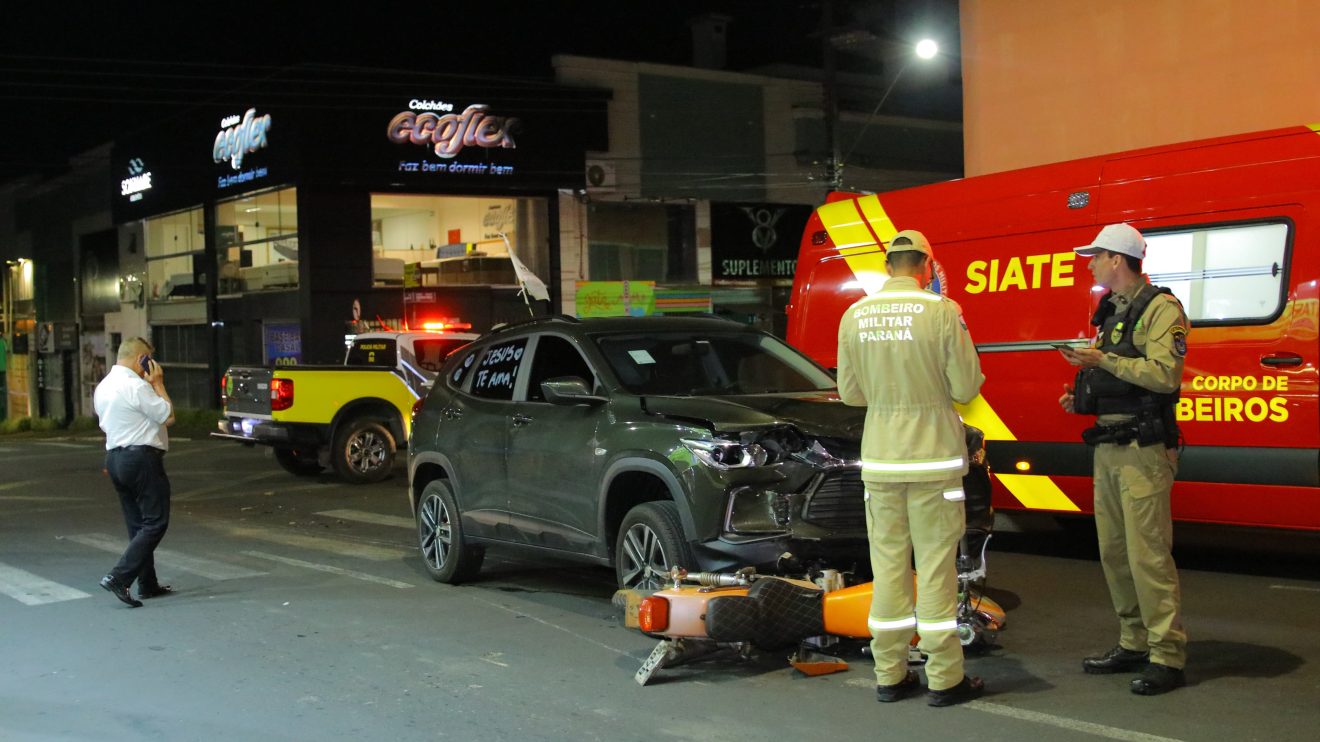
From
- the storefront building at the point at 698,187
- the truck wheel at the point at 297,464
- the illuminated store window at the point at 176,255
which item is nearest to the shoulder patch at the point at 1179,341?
the truck wheel at the point at 297,464

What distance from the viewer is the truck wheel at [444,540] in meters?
9.06

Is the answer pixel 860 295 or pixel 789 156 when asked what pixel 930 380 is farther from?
pixel 789 156

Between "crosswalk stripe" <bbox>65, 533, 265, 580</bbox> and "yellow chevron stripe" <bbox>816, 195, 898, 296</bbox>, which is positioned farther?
"yellow chevron stripe" <bbox>816, 195, 898, 296</bbox>

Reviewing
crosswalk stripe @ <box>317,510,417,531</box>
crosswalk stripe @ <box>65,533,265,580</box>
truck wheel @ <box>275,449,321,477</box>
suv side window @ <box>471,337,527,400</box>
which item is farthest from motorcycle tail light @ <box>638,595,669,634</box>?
truck wheel @ <box>275,449,321,477</box>

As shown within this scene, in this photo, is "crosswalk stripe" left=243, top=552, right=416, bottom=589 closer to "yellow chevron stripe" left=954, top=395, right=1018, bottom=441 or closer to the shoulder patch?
"yellow chevron stripe" left=954, top=395, right=1018, bottom=441

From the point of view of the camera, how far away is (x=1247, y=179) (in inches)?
330

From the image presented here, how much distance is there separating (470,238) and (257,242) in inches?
208

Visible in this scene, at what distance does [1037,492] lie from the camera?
946 cm

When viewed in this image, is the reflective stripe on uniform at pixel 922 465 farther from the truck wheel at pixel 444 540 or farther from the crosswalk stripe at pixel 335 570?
the crosswalk stripe at pixel 335 570

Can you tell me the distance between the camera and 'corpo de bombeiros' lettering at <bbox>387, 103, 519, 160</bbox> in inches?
1157

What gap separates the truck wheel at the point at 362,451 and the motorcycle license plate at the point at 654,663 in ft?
36.2

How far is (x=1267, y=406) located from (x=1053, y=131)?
828 cm

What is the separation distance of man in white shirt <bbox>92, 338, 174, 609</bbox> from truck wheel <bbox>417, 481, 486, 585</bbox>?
176 cm

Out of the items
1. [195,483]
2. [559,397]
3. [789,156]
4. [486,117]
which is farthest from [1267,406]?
[789,156]
